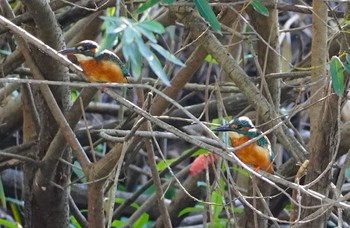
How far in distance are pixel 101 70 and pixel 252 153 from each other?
509 millimetres

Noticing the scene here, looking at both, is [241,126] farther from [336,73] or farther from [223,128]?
[336,73]

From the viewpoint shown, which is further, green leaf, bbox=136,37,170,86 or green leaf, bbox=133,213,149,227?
green leaf, bbox=133,213,149,227

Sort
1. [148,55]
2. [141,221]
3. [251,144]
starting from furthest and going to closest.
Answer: [141,221] < [251,144] < [148,55]

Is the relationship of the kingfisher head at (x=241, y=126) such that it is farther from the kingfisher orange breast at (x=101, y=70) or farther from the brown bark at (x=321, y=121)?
the kingfisher orange breast at (x=101, y=70)

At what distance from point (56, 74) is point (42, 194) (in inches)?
21.1

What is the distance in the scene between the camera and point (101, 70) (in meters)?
2.38

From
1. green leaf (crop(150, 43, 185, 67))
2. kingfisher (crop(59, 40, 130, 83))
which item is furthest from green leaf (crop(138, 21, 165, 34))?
kingfisher (crop(59, 40, 130, 83))

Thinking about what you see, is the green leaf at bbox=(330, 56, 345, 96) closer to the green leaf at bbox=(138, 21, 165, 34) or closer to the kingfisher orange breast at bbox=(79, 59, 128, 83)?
the green leaf at bbox=(138, 21, 165, 34)

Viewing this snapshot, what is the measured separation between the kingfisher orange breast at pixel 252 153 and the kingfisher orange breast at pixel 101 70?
40 centimetres

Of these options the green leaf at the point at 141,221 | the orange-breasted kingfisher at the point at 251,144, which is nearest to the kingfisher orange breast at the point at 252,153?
the orange-breasted kingfisher at the point at 251,144

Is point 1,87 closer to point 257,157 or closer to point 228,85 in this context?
point 228,85

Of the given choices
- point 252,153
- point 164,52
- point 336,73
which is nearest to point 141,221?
point 252,153

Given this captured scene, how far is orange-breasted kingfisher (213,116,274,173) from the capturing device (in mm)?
2492

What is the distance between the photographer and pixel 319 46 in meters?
2.43
